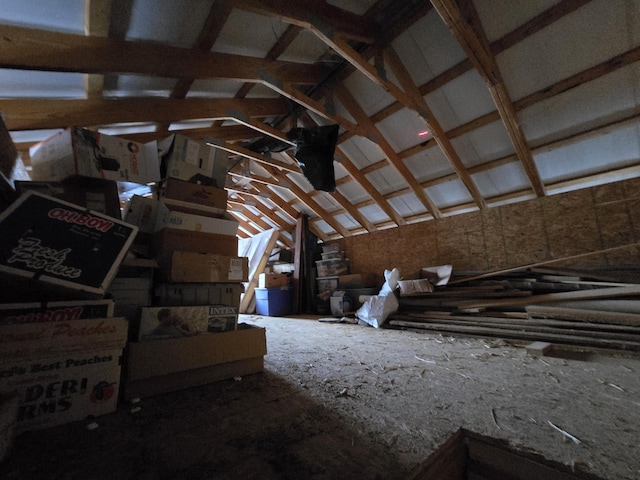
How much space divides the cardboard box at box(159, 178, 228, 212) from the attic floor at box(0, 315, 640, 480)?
137cm

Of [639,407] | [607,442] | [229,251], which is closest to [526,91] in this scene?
[639,407]

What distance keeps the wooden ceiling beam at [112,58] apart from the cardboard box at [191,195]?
860 millimetres

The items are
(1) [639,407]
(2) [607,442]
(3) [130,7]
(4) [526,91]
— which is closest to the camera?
(2) [607,442]

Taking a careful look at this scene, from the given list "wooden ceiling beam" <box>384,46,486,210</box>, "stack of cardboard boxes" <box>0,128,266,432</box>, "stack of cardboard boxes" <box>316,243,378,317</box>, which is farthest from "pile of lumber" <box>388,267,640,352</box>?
"stack of cardboard boxes" <box>0,128,266,432</box>

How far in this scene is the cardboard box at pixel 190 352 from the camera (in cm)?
150

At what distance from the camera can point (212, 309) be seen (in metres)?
1.85

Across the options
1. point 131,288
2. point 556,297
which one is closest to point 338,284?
point 556,297

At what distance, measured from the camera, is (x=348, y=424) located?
1.20 meters

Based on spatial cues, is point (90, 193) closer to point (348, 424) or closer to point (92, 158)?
point (92, 158)

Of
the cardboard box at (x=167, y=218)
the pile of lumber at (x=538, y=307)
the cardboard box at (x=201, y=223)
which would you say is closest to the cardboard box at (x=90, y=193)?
the cardboard box at (x=167, y=218)

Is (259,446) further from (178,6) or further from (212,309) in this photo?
(178,6)

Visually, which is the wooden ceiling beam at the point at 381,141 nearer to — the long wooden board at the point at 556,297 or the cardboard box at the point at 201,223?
the long wooden board at the point at 556,297

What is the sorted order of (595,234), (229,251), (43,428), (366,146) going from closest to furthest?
(43,428)
(229,251)
(595,234)
(366,146)

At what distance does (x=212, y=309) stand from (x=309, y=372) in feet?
2.81
